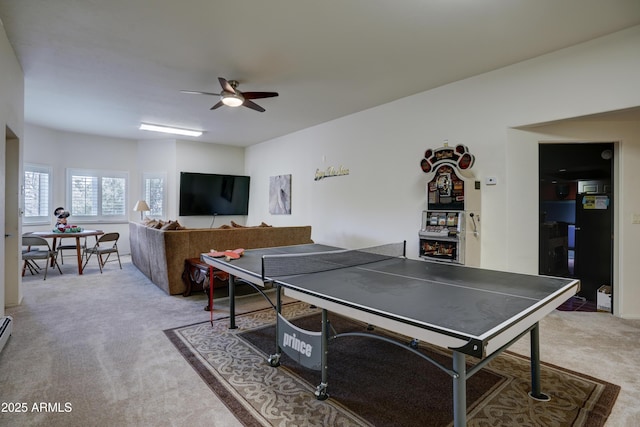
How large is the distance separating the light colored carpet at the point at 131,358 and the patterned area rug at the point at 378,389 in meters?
0.13

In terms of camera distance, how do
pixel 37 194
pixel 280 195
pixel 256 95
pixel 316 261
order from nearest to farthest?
pixel 316 261 < pixel 256 95 < pixel 37 194 < pixel 280 195

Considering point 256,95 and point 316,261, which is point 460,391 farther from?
point 256,95

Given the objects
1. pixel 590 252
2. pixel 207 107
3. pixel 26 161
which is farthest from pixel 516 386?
pixel 26 161

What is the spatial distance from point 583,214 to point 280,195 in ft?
19.2

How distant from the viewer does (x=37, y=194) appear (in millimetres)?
6934

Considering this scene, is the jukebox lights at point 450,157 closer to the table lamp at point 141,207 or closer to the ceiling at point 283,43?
the ceiling at point 283,43

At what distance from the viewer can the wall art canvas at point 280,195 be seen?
7.54 m

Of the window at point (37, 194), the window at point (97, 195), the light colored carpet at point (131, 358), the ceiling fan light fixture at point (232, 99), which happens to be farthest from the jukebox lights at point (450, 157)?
the window at point (37, 194)

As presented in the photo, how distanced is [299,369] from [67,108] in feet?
20.6

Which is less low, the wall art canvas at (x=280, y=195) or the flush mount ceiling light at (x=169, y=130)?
the flush mount ceiling light at (x=169, y=130)

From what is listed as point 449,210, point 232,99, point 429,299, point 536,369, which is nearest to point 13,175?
point 232,99

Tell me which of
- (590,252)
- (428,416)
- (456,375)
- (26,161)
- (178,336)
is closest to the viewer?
(456,375)

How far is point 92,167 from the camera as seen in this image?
25.8ft

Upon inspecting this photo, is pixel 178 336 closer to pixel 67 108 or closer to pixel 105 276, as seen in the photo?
pixel 105 276
